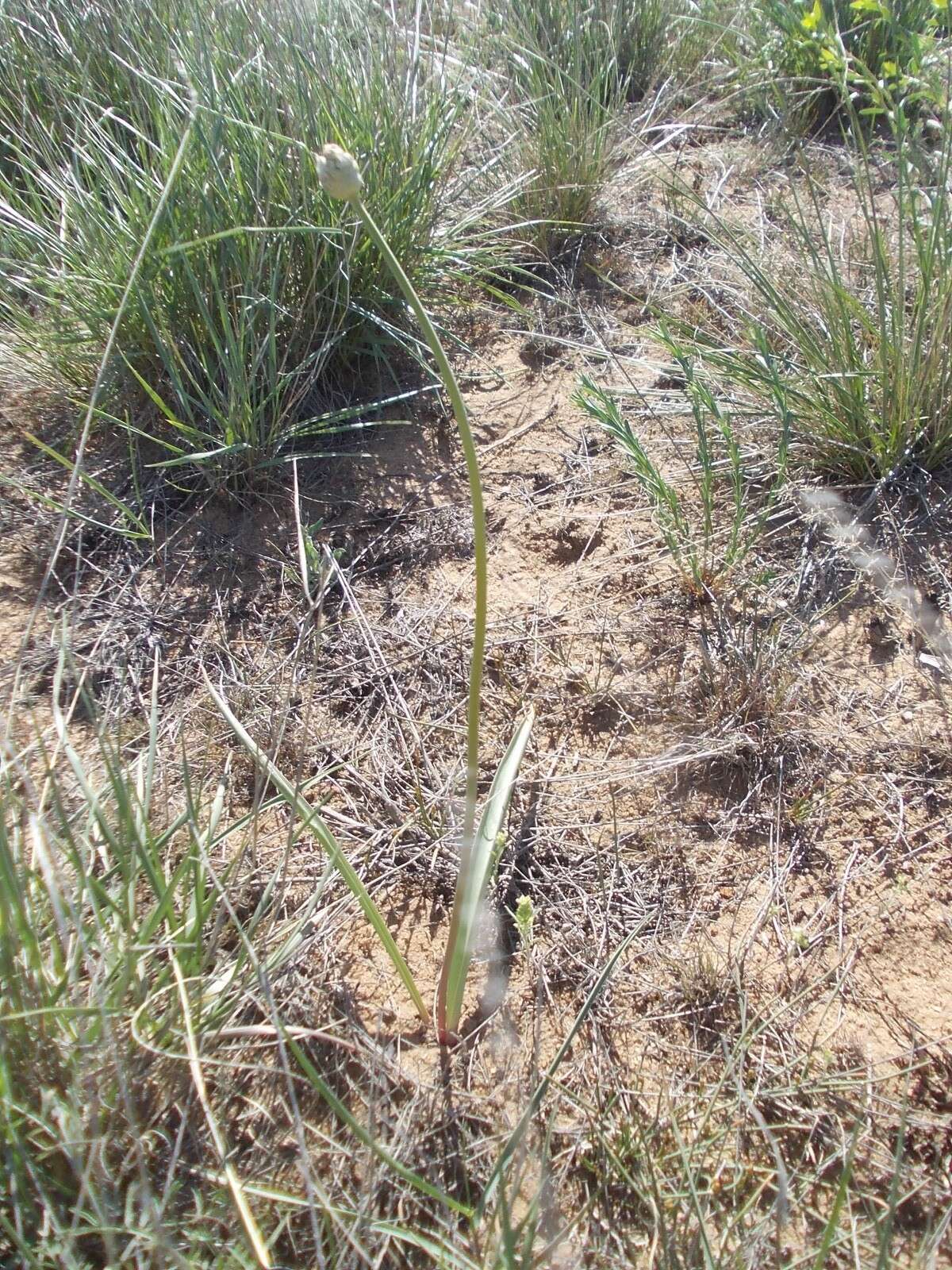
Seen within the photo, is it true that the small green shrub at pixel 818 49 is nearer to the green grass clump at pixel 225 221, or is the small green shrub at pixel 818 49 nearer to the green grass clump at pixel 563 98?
the green grass clump at pixel 563 98

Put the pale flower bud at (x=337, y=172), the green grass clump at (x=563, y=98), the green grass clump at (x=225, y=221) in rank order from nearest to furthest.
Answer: the pale flower bud at (x=337, y=172) → the green grass clump at (x=225, y=221) → the green grass clump at (x=563, y=98)

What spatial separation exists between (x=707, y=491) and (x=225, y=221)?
1124mm

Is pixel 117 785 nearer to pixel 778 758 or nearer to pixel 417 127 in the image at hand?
pixel 778 758

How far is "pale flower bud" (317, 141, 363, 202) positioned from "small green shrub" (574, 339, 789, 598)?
2.82 feet

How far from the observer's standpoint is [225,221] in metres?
1.86

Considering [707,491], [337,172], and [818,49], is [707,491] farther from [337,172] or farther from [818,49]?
[818,49]

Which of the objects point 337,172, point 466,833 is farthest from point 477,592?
point 337,172

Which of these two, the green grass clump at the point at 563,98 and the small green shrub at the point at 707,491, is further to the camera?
the green grass clump at the point at 563,98

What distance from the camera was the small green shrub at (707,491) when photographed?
166 cm

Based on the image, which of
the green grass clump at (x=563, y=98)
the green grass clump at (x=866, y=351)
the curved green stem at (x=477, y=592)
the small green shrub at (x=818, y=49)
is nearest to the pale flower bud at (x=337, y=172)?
the curved green stem at (x=477, y=592)

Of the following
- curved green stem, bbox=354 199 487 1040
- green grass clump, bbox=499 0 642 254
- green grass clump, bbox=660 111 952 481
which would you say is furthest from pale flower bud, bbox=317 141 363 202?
green grass clump, bbox=499 0 642 254

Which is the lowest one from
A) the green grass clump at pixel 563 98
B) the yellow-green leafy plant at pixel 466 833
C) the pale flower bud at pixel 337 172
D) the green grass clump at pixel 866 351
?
the yellow-green leafy plant at pixel 466 833

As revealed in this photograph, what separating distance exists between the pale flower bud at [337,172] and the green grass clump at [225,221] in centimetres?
89

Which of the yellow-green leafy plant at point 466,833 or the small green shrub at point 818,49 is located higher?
the small green shrub at point 818,49
